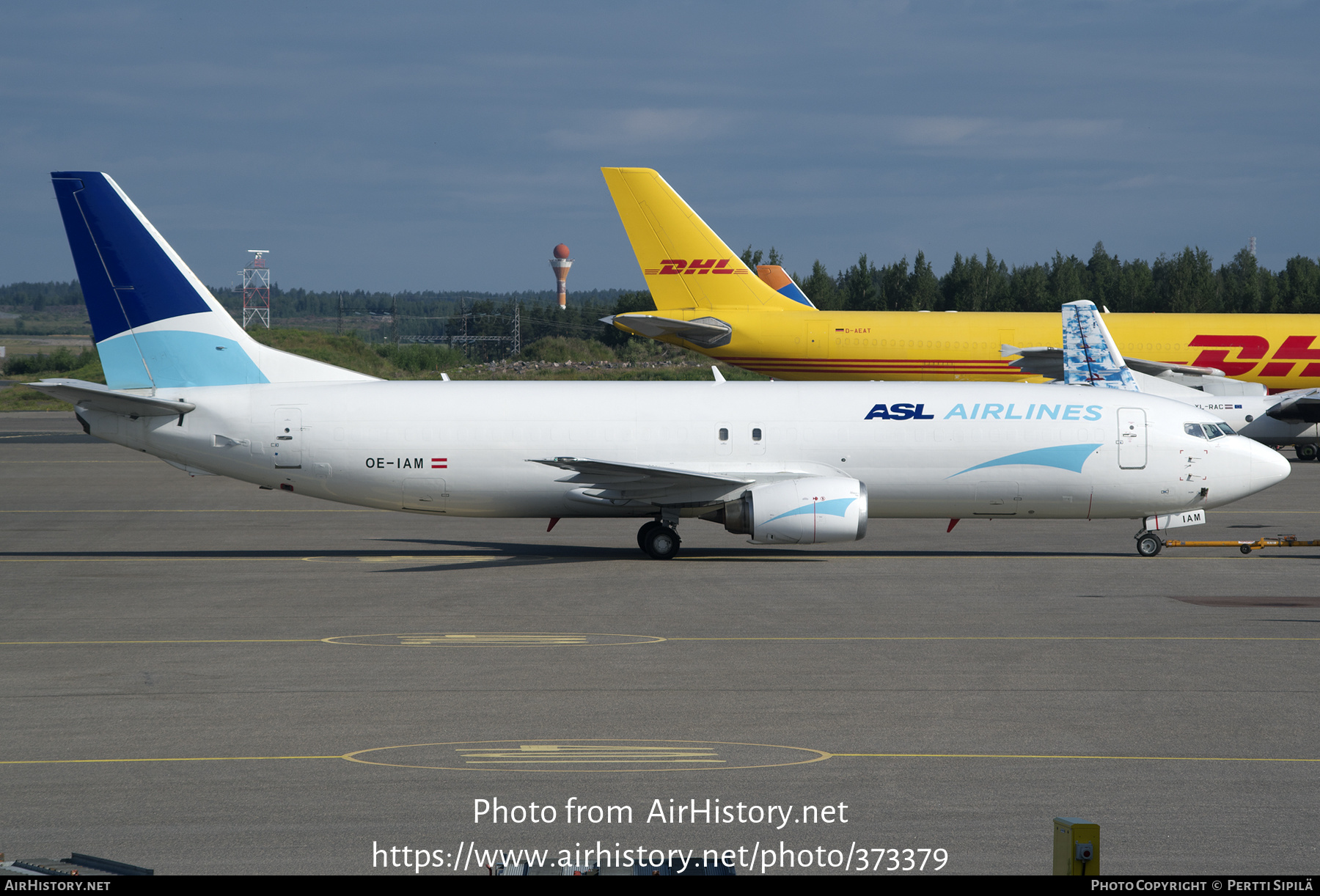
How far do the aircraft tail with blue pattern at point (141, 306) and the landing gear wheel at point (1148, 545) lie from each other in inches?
747

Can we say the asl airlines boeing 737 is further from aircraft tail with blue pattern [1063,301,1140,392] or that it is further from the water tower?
the water tower

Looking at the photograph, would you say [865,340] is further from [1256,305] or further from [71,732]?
[1256,305]

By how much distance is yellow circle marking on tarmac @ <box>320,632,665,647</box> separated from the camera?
17844 mm

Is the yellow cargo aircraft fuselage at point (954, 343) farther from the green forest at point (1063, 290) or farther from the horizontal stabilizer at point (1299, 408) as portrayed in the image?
the green forest at point (1063, 290)

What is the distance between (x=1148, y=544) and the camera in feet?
89.4

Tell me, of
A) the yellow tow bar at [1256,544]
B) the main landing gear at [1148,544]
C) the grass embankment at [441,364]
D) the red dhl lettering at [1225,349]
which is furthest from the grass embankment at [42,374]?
the yellow tow bar at [1256,544]

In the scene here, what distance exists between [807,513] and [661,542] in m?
3.62

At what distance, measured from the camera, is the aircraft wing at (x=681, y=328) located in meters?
52.3

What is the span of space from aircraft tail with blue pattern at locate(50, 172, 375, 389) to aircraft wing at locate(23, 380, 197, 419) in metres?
0.74

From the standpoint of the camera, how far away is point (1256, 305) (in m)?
127

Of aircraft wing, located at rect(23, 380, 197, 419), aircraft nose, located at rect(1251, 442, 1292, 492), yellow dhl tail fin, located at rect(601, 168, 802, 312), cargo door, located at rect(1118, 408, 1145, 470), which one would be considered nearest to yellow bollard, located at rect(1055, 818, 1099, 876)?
cargo door, located at rect(1118, 408, 1145, 470)

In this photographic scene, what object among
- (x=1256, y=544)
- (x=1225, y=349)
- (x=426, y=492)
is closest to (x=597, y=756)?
(x=426, y=492)

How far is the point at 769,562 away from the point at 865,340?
1199 inches
